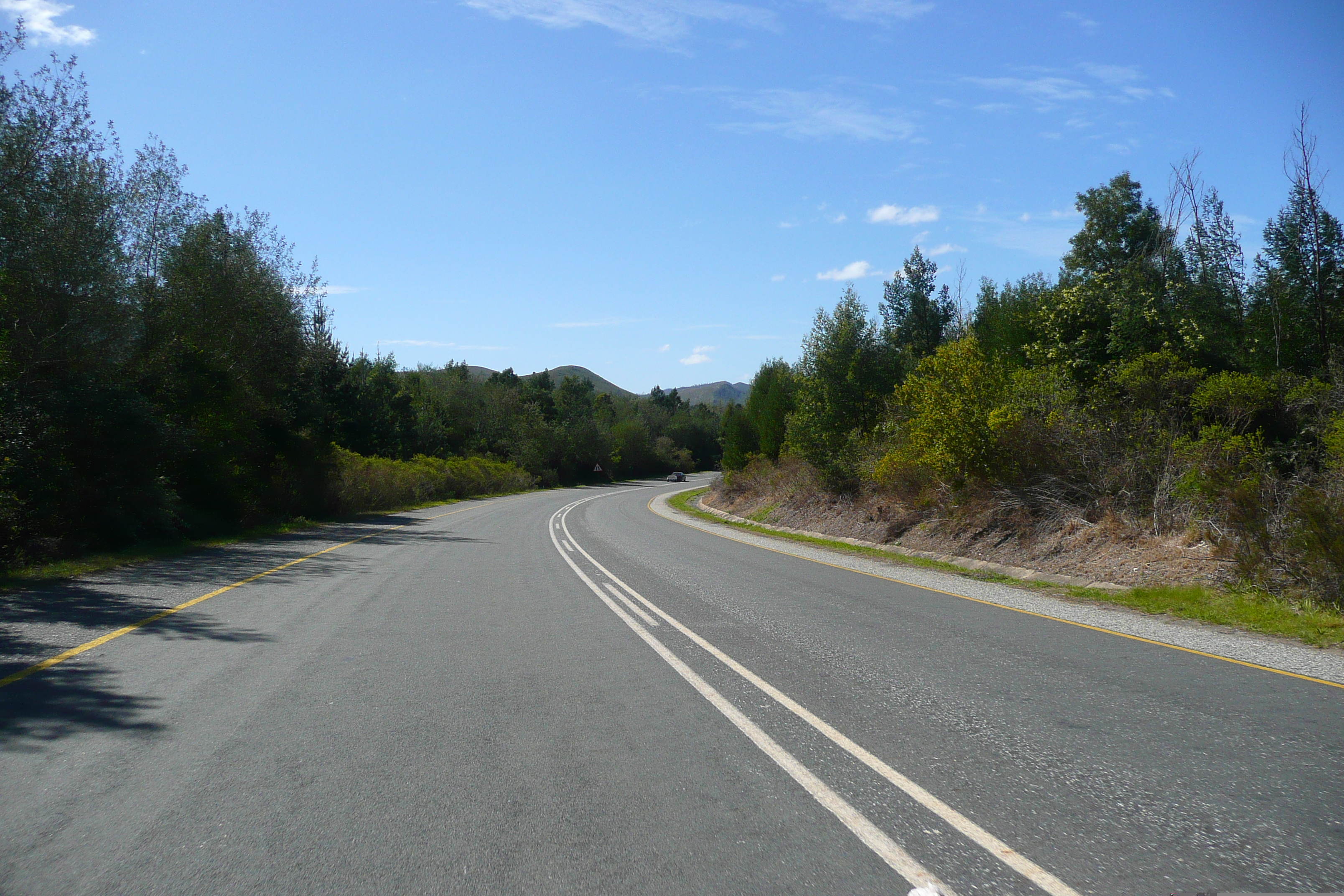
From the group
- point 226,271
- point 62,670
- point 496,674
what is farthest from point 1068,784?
point 226,271

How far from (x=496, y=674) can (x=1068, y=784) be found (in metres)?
4.47

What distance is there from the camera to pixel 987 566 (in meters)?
15.6

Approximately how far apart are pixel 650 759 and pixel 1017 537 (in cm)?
1362

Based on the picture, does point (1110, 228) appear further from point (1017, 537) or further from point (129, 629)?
point (129, 629)

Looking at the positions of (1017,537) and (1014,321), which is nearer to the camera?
(1017,537)

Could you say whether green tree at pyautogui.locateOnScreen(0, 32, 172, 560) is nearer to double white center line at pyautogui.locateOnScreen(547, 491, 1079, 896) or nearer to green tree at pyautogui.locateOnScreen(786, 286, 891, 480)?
double white center line at pyautogui.locateOnScreen(547, 491, 1079, 896)

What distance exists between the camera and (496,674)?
22.6 feet

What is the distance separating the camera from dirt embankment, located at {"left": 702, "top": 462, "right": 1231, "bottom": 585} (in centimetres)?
1238

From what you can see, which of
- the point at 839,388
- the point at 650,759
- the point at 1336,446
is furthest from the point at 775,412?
the point at 650,759

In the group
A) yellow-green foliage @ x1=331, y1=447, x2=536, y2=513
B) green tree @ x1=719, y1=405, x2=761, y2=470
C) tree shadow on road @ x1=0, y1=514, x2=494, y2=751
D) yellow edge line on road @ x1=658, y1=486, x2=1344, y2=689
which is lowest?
yellow edge line on road @ x1=658, y1=486, x2=1344, y2=689

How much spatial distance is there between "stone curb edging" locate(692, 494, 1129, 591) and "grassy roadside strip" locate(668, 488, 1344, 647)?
28 centimetres

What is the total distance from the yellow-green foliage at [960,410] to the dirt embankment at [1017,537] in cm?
105

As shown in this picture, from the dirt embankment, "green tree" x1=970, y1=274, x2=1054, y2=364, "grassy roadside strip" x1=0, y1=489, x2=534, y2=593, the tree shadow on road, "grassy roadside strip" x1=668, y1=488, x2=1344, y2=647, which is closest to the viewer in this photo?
the tree shadow on road

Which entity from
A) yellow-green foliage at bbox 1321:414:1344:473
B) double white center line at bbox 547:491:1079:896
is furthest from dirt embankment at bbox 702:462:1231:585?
double white center line at bbox 547:491:1079:896
